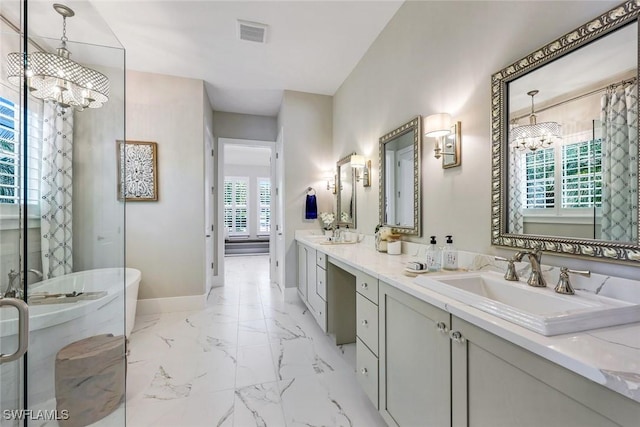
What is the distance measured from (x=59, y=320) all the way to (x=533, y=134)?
2.73 meters

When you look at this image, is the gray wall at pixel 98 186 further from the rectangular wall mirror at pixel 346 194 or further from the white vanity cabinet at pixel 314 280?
the rectangular wall mirror at pixel 346 194

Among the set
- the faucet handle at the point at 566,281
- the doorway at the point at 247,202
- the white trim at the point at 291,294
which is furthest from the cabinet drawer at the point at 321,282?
the doorway at the point at 247,202

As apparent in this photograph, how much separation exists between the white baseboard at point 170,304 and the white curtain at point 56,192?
158 centimetres

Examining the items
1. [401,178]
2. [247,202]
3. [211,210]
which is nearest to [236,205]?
[247,202]

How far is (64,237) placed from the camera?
5.88ft

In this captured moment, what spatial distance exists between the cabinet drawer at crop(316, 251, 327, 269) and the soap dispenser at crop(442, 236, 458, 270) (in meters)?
1.10

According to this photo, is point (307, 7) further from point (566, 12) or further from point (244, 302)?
point (244, 302)

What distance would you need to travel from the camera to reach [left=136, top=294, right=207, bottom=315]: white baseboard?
3195 mm

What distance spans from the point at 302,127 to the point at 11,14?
279 cm

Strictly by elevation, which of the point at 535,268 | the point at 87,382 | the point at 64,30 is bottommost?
the point at 87,382

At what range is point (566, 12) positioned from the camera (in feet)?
3.57

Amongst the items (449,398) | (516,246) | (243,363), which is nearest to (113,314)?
(243,363)

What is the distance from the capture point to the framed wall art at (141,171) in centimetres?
314

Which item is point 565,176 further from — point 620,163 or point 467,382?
point 467,382
